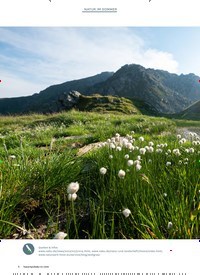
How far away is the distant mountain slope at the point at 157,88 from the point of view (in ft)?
309

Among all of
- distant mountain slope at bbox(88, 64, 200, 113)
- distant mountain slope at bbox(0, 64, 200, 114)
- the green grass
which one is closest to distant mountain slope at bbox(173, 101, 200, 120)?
the green grass

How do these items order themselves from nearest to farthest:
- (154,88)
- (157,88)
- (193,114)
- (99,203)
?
(99,203)
(193,114)
(154,88)
(157,88)

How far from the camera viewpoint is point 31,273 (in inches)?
65.5

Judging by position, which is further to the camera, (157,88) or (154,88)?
(157,88)

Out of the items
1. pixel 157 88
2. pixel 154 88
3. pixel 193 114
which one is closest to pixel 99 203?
pixel 193 114

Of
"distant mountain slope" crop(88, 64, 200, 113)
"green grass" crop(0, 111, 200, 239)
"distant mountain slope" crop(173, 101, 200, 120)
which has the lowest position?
"distant mountain slope" crop(173, 101, 200, 120)

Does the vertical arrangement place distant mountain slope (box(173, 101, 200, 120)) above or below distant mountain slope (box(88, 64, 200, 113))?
below

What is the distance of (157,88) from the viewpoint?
101m

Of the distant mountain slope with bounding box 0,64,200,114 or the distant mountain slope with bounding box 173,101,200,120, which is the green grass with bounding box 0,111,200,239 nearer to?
the distant mountain slope with bounding box 173,101,200,120

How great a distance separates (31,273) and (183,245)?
0.90 metres

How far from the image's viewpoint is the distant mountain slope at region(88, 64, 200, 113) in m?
94.3

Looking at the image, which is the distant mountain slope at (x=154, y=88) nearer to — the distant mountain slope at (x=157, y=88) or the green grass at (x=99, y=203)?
the distant mountain slope at (x=157, y=88)

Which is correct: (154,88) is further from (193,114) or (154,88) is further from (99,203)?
(99,203)

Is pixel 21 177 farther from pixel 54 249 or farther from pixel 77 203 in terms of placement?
pixel 54 249
